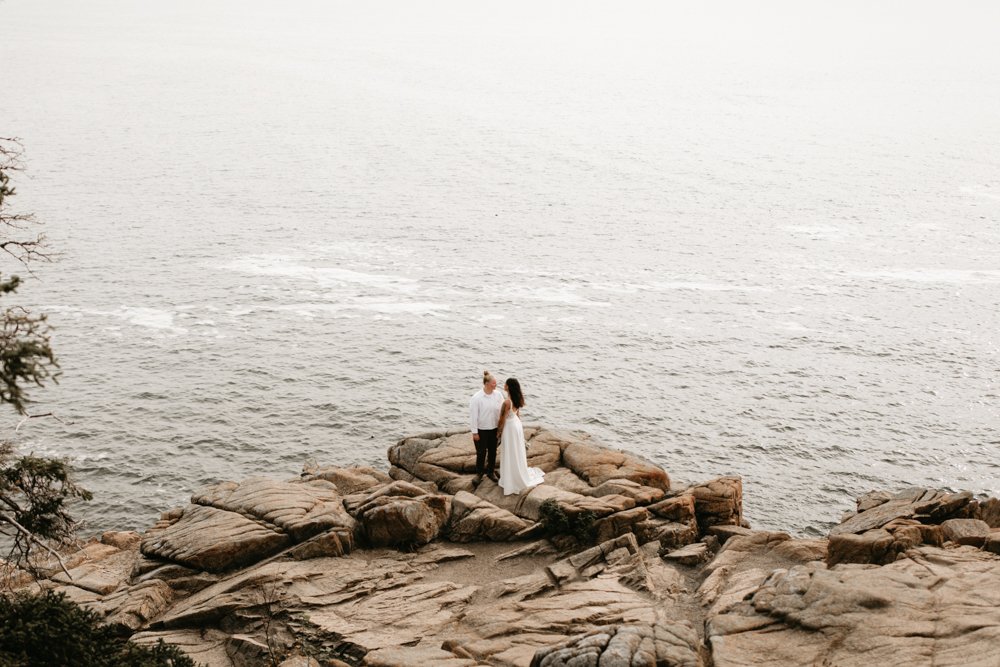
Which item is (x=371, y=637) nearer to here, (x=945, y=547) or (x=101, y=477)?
(x=945, y=547)

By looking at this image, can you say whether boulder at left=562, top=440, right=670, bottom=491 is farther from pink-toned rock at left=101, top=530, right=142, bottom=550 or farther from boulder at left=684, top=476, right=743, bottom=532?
pink-toned rock at left=101, top=530, right=142, bottom=550

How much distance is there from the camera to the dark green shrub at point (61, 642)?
17.8 m

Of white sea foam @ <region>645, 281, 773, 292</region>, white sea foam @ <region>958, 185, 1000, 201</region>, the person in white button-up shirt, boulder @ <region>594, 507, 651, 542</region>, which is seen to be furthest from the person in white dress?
white sea foam @ <region>958, 185, 1000, 201</region>

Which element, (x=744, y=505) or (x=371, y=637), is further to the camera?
(x=744, y=505)

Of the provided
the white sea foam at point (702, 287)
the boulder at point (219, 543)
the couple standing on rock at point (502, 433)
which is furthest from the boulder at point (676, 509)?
the white sea foam at point (702, 287)

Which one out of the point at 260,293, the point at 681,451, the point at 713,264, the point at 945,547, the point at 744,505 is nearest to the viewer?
the point at 945,547

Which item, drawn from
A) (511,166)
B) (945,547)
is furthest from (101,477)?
(511,166)

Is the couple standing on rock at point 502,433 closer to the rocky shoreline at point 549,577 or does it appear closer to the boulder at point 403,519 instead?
the rocky shoreline at point 549,577

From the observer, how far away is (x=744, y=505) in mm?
40938

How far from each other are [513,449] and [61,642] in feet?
45.7

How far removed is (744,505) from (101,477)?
28.9 m

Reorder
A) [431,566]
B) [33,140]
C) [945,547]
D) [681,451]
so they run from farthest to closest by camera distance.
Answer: [33,140] < [681,451] < [431,566] < [945,547]

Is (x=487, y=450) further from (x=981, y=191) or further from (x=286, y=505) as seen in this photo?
(x=981, y=191)

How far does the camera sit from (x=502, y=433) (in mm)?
28531
